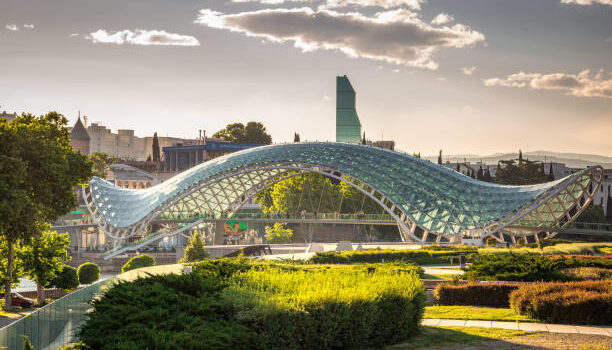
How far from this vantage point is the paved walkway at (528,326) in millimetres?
18812

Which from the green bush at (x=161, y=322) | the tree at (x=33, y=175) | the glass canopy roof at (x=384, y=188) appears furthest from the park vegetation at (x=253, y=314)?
the glass canopy roof at (x=384, y=188)

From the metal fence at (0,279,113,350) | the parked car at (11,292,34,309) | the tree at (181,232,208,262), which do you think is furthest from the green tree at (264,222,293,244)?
the metal fence at (0,279,113,350)

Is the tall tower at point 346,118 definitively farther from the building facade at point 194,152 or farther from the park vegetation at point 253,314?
the park vegetation at point 253,314

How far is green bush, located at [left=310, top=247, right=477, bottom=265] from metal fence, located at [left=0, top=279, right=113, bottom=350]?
22.1 metres

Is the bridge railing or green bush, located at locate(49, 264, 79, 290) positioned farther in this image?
the bridge railing

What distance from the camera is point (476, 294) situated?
24.9 m

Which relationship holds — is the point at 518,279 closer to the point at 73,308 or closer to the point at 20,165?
the point at 73,308

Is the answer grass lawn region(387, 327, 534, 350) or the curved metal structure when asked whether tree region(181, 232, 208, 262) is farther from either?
grass lawn region(387, 327, 534, 350)

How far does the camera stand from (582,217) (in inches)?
4026

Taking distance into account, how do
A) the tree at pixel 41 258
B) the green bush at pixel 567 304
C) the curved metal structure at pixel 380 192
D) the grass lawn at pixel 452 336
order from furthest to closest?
the curved metal structure at pixel 380 192 → the tree at pixel 41 258 → the green bush at pixel 567 304 → the grass lawn at pixel 452 336

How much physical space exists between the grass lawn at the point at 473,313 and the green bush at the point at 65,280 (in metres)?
32.8

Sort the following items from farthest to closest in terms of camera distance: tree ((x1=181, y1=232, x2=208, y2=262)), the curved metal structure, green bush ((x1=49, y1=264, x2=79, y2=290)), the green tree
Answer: the green tree, the curved metal structure, tree ((x1=181, y1=232, x2=208, y2=262)), green bush ((x1=49, y1=264, x2=79, y2=290))

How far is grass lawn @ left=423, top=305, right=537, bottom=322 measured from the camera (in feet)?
70.1

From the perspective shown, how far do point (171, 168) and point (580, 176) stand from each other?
136m
